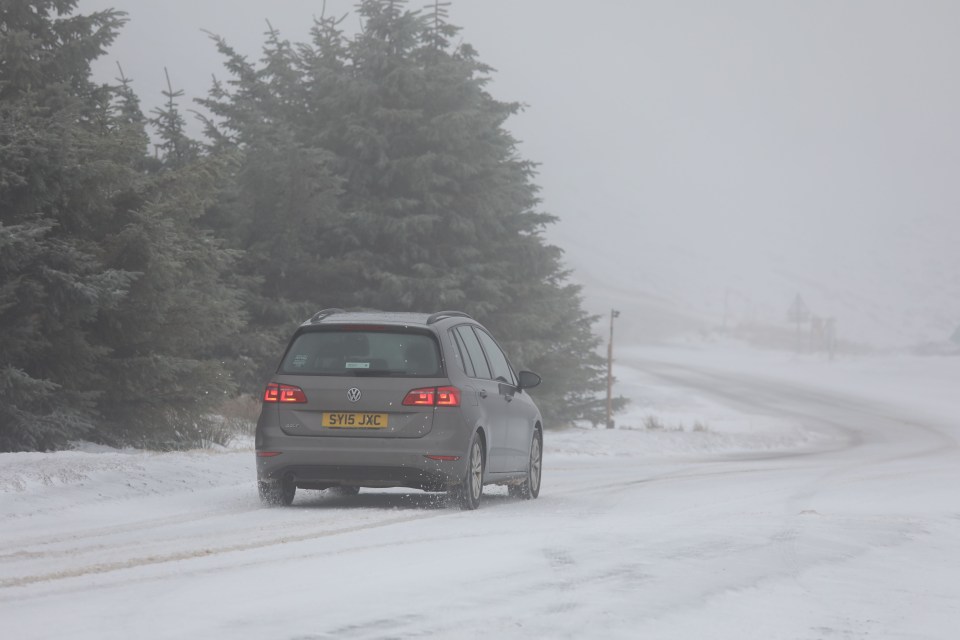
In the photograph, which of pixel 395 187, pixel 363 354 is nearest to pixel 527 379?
pixel 363 354

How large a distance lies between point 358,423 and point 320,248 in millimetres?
26762

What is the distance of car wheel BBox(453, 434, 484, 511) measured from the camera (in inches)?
453

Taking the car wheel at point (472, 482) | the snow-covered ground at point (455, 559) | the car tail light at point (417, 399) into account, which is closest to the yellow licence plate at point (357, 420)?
the car tail light at point (417, 399)

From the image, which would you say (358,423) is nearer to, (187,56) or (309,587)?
(309,587)

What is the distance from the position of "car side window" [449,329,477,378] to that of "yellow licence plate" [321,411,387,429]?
98 cm

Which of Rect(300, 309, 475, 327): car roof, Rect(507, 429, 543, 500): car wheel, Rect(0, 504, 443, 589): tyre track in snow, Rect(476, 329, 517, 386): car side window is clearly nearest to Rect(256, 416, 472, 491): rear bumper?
Rect(300, 309, 475, 327): car roof

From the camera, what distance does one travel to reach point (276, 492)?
38.4 feet

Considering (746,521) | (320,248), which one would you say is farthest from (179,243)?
(320,248)

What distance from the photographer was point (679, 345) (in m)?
130

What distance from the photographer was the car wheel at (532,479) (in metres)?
13.9

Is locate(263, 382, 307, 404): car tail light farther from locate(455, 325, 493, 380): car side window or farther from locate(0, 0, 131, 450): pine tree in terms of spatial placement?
locate(0, 0, 131, 450): pine tree

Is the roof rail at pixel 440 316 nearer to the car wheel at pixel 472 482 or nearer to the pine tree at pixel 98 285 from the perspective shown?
the car wheel at pixel 472 482

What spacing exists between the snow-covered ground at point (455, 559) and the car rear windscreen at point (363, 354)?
1211mm

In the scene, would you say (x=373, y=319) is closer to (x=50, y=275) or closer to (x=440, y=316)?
(x=440, y=316)
